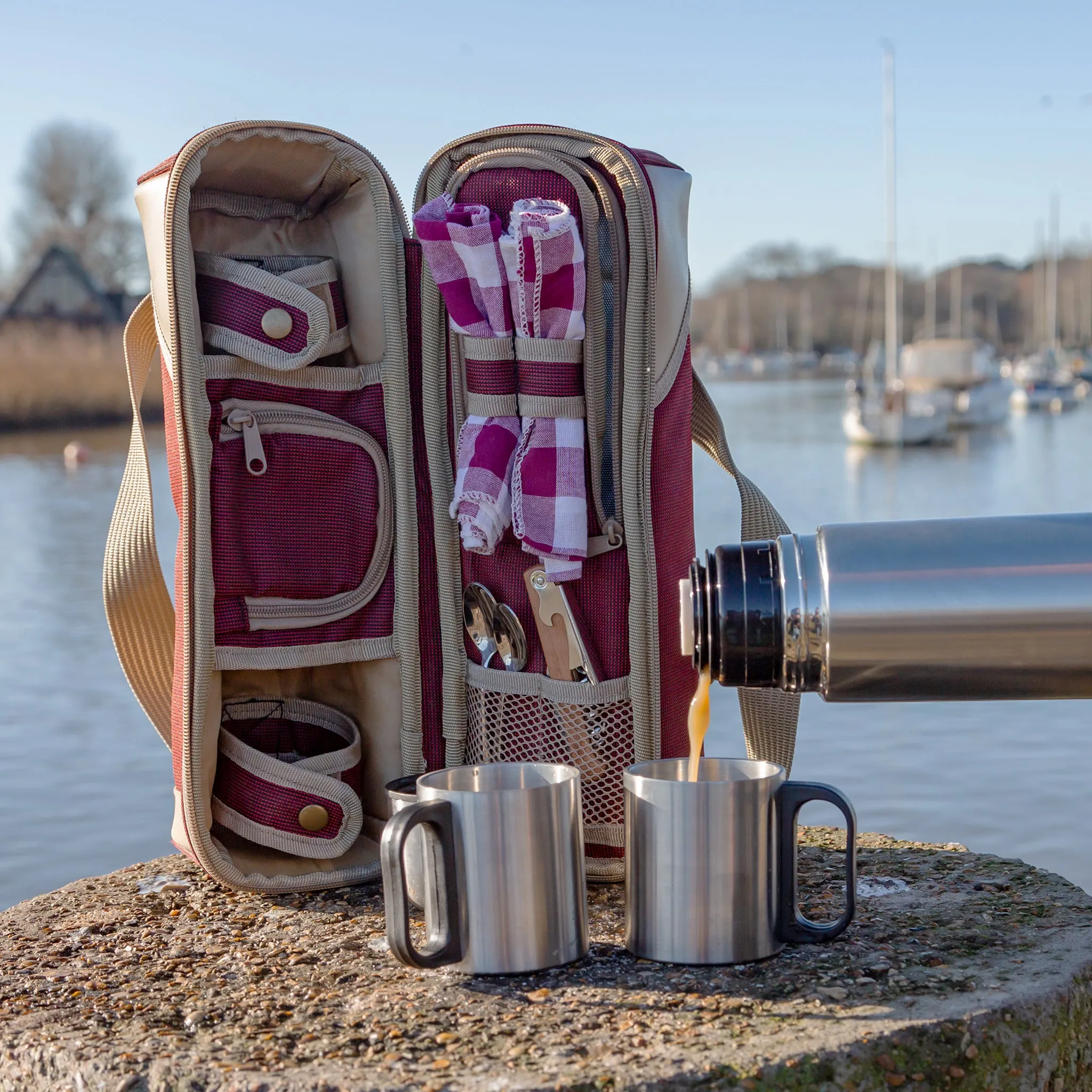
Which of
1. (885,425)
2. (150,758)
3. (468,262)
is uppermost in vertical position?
(468,262)

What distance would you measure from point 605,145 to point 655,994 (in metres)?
1.02

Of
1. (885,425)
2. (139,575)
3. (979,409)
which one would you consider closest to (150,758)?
(139,575)

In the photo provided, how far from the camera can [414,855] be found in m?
1.42

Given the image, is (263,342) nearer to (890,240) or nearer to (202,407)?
(202,407)

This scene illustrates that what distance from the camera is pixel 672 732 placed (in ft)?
5.81

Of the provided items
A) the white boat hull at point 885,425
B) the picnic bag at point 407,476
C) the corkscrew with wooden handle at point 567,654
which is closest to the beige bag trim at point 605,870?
the picnic bag at point 407,476

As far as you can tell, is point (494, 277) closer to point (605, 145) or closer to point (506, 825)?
point (605, 145)

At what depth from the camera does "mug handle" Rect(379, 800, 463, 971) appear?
129 centimetres

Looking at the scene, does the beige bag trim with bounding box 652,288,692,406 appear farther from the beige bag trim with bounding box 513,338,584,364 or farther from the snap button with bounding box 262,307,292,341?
the snap button with bounding box 262,307,292,341

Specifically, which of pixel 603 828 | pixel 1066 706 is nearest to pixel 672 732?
pixel 603 828

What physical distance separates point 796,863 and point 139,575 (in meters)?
0.99

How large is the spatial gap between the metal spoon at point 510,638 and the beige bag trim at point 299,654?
Answer: 0.50 feet

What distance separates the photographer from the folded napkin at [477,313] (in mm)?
1700

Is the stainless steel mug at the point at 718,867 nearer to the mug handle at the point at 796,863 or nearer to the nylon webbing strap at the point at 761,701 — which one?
the mug handle at the point at 796,863
